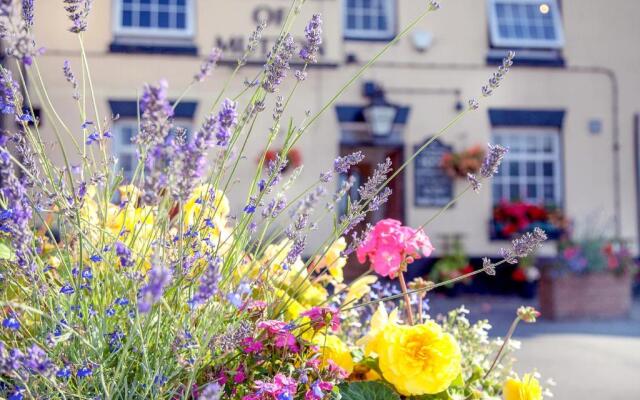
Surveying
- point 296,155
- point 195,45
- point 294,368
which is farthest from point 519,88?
point 294,368

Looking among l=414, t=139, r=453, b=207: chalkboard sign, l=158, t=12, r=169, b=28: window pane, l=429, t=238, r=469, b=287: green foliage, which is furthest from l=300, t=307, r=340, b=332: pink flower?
l=158, t=12, r=169, b=28: window pane

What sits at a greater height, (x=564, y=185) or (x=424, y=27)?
(x=424, y=27)

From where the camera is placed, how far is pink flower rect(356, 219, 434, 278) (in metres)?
1.51

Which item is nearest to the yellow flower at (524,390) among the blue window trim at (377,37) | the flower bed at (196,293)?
the flower bed at (196,293)

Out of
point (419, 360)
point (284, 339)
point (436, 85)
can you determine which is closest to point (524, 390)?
point (419, 360)

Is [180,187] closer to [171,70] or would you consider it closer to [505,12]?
[171,70]

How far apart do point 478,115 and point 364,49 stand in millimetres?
1779

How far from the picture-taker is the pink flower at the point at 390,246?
1.51m

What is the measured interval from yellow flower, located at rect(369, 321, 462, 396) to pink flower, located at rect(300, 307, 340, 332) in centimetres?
11

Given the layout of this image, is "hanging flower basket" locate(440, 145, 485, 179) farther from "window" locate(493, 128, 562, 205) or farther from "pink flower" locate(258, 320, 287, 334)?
"pink flower" locate(258, 320, 287, 334)

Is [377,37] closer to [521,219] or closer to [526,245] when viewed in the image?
[521,219]

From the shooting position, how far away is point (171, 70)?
32.0 feet

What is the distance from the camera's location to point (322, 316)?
52.4 inches

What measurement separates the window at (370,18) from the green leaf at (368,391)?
9.16 m
